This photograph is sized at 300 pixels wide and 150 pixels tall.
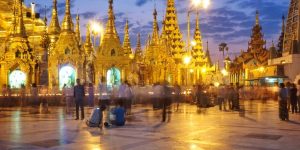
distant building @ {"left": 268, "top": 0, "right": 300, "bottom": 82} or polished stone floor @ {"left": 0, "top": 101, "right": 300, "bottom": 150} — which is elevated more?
distant building @ {"left": 268, "top": 0, "right": 300, "bottom": 82}

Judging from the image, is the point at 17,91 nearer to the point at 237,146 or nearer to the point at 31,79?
the point at 31,79

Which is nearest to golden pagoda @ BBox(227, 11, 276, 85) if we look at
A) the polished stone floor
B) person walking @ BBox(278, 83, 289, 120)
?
person walking @ BBox(278, 83, 289, 120)

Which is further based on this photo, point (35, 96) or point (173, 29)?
point (173, 29)

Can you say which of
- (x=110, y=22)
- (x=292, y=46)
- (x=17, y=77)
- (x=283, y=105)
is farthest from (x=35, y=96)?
(x=292, y=46)

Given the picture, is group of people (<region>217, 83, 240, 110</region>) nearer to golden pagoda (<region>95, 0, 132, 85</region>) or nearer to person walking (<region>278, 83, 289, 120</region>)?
person walking (<region>278, 83, 289, 120</region>)

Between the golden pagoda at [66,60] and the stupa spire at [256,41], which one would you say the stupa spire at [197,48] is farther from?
the golden pagoda at [66,60]

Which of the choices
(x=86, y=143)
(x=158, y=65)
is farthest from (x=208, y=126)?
(x=158, y=65)

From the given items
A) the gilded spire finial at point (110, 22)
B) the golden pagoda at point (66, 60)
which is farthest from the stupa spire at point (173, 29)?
the golden pagoda at point (66, 60)

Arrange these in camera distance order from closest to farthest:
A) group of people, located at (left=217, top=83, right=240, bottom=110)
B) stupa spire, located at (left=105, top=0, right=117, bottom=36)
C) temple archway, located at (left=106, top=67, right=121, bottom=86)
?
group of people, located at (left=217, top=83, right=240, bottom=110)
temple archway, located at (left=106, top=67, right=121, bottom=86)
stupa spire, located at (left=105, top=0, right=117, bottom=36)

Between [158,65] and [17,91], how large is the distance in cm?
2241

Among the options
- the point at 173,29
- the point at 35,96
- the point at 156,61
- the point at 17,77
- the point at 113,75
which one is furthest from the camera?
the point at 173,29

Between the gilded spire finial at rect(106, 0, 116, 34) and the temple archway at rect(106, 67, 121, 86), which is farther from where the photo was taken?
the gilded spire finial at rect(106, 0, 116, 34)

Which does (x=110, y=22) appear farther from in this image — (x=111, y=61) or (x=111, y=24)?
(x=111, y=61)

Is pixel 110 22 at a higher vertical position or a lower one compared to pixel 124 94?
higher
